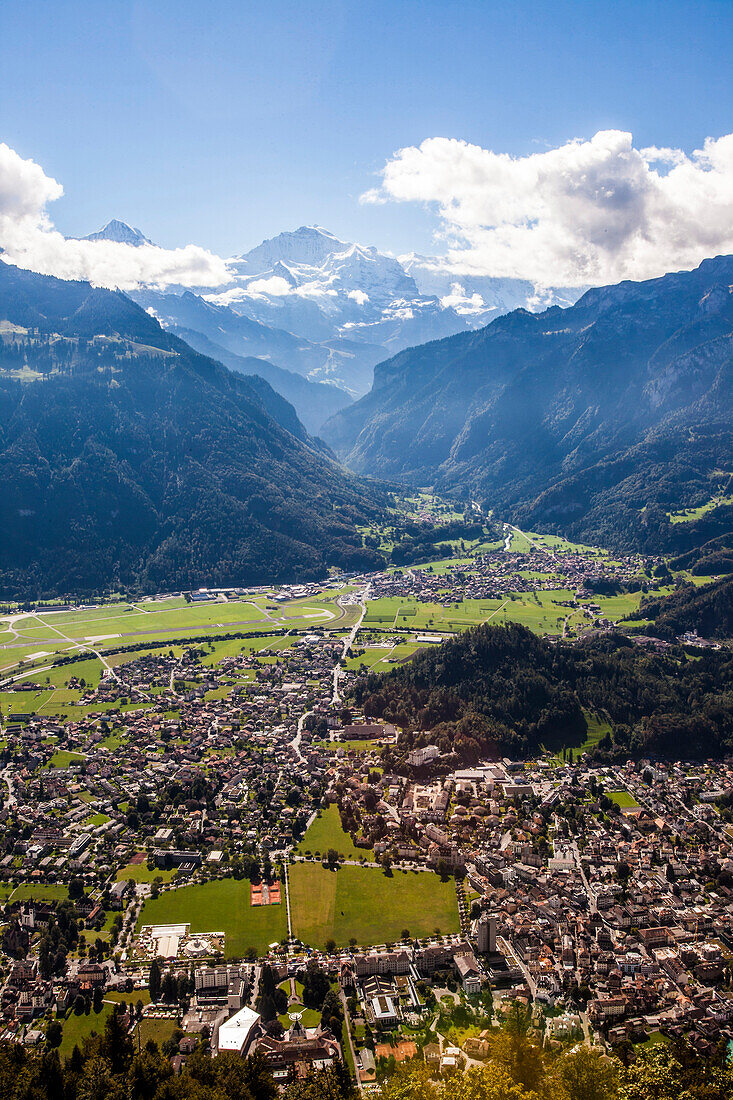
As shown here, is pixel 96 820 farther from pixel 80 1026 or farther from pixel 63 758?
pixel 80 1026

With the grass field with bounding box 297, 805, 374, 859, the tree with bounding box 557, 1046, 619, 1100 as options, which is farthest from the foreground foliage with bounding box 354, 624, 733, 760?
the tree with bounding box 557, 1046, 619, 1100

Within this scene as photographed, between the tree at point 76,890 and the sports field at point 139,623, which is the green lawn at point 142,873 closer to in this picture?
the tree at point 76,890

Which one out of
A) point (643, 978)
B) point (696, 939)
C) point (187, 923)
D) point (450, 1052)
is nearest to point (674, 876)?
point (696, 939)

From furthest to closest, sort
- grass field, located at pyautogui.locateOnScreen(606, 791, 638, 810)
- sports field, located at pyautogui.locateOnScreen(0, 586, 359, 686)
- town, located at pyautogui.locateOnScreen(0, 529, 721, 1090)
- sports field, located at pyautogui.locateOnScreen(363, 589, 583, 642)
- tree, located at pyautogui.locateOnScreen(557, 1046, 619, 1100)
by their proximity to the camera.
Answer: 1. sports field, located at pyautogui.locateOnScreen(363, 589, 583, 642)
2. sports field, located at pyautogui.locateOnScreen(0, 586, 359, 686)
3. grass field, located at pyautogui.locateOnScreen(606, 791, 638, 810)
4. town, located at pyautogui.locateOnScreen(0, 529, 721, 1090)
5. tree, located at pyautogui.locateOnScreen(557, 1046, 619, 1100)

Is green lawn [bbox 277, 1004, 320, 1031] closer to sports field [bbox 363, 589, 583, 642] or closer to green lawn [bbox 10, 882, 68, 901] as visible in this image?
green lawn [bbox 10, 882, 68, 901]

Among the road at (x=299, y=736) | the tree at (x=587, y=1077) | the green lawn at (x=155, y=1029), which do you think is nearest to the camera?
the tree at (x=587, y=1077)

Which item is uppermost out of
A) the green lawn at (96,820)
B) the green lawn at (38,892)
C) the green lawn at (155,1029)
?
the green lawn at (96,820)

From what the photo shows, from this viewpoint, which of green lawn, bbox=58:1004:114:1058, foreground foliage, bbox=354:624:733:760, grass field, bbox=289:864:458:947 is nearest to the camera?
green lawn, bbox=58:1004:114:1058

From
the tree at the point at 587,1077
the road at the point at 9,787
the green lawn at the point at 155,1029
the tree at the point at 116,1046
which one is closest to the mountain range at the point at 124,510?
the road at the point at 9,787
